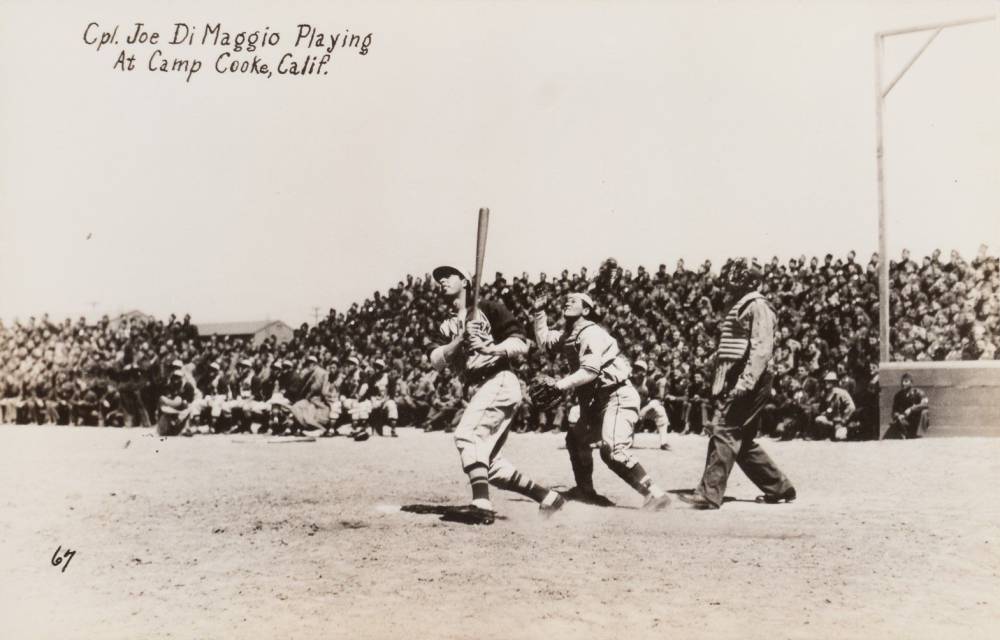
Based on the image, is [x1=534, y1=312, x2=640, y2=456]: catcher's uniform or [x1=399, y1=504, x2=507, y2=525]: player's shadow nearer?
[x1=399, y1=504, x2=507, y2=525]: player's shadow

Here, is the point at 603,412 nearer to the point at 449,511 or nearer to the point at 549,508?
A: the point at 549,508

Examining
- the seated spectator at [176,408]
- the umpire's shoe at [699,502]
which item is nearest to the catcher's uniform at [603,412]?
the umpire's shoe at [699,502]

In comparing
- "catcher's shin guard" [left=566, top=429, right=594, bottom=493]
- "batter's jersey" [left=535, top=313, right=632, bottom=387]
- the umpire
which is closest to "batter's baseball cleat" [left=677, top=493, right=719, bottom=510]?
the umpire

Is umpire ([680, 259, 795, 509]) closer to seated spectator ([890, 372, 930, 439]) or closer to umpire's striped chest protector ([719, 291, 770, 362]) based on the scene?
umpire's striped chest protector ([719, 291, 770, 362])

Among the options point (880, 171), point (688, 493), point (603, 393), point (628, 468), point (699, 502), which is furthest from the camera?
point (880, 171)

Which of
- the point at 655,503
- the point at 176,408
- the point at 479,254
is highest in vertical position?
the point at 479,254

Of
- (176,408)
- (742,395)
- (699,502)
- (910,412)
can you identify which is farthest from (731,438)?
(176,408)

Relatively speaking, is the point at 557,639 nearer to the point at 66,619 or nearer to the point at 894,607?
the point at 894,607
